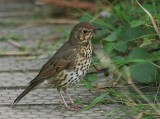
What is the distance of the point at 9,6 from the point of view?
11.9m

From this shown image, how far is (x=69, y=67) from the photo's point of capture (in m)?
6.27

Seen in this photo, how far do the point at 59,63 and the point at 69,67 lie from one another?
0.41 ft

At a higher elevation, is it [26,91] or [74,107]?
[26,91]

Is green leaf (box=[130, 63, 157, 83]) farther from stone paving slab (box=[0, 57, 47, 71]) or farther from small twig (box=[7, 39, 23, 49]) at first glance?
small twig (box=[7, 39, 23, 49])

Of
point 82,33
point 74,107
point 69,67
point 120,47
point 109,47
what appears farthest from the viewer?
point 120,47

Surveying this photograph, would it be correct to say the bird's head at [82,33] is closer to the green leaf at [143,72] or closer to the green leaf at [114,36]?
the green leaf at [143,72]

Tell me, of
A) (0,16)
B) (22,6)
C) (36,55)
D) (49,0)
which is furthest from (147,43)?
(22,6)

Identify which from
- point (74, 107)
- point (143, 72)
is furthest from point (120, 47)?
point (74, 107)

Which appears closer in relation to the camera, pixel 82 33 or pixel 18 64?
pixel 82 33

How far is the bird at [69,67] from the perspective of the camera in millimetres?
6242

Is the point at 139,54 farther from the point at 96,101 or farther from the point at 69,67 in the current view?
the point at 96,101

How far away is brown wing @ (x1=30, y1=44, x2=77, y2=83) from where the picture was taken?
6.29 m

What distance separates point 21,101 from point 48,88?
0.56m

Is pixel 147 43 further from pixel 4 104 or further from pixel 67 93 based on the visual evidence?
pixel 4 104
